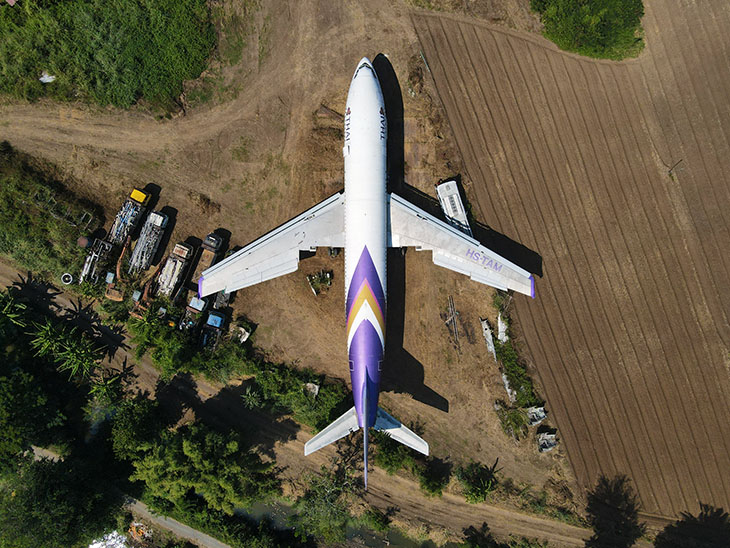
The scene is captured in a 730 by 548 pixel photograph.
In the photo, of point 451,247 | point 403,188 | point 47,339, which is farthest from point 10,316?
point 451,247

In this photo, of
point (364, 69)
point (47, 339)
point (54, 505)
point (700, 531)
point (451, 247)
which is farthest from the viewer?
point (700, 531)

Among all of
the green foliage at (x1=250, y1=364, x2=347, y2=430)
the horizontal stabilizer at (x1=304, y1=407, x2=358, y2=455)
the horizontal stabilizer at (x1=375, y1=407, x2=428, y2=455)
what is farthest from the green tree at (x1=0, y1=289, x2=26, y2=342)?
the horizontal stabilizer at (x1=375, y1=407, x2=428, y2=455)

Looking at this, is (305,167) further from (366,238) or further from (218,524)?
(218,524)

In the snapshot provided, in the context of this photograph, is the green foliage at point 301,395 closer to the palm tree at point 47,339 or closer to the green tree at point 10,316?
the palm tree at point 47,339

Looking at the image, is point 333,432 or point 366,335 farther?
point 333,432

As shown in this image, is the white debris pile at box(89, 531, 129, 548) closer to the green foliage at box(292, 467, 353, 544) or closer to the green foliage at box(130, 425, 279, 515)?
the green foliage at box(130, 425, 279, 515)
